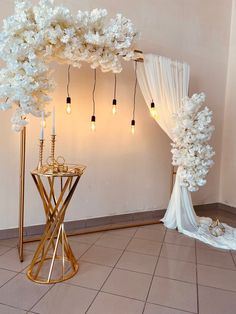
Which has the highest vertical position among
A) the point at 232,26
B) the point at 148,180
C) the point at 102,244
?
the point at 232,26

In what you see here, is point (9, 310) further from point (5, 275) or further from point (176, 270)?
point (176, 270)

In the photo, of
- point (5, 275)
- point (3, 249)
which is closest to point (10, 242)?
point (3, 249)

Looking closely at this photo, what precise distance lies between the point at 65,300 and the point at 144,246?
1.23 meters

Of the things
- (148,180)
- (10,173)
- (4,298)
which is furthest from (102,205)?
(4,298)

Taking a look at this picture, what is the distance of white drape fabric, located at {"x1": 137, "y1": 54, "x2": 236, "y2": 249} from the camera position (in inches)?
127

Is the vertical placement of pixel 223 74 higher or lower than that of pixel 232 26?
lower

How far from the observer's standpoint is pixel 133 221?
3.78m

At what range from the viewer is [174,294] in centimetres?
209

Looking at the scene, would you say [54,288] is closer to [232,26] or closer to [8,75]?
[8,75]

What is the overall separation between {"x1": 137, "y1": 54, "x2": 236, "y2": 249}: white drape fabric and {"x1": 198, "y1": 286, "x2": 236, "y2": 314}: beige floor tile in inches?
38.8

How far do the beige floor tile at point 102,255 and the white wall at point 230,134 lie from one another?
2.46 meters

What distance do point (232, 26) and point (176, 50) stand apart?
1236mm

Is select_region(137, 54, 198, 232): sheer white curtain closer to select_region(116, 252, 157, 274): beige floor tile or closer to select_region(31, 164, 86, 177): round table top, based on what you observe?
select_region(116, 252, 157, 274): beige floor tile

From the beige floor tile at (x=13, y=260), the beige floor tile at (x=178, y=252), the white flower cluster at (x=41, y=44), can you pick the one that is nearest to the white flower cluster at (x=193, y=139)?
the beige floor tile at (x=178, y=252)
